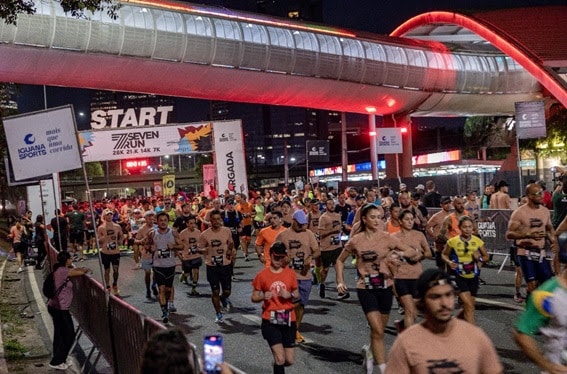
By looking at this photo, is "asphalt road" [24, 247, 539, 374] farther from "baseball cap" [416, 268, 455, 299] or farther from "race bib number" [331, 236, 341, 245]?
"baseball cap" [416, 268, 455, 299]

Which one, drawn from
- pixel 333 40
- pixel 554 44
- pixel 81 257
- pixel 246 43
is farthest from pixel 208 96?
pixel 554 44

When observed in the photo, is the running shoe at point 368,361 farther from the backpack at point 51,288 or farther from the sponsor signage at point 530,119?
the sponsor signage at point 530,119

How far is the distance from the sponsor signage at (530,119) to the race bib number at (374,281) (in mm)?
14781

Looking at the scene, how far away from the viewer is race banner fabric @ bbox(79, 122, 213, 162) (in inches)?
1045

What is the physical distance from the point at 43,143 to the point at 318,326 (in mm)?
4845

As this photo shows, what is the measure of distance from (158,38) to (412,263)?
852 inches

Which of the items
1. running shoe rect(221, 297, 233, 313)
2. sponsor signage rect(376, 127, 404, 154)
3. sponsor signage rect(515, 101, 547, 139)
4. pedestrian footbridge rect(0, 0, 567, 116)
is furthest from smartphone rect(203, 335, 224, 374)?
sponsor signage rect(376, 127, 404, 154)

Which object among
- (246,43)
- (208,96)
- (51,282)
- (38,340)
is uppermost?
(246,43)

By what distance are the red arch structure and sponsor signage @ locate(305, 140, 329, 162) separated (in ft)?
31.5

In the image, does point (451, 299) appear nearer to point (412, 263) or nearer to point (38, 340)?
point (412, 263)

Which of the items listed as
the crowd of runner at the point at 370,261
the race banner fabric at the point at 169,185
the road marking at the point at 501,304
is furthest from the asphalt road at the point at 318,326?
the race banner fabric at the point at 169,185

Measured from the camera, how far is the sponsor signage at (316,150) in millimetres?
41781

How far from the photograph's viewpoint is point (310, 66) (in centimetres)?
3266

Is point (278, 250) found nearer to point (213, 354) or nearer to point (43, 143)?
point (43, 143)
